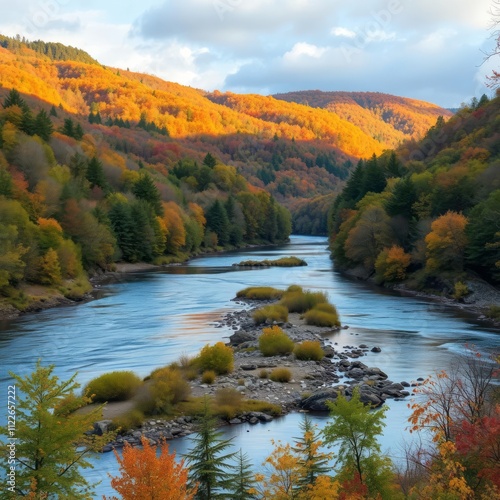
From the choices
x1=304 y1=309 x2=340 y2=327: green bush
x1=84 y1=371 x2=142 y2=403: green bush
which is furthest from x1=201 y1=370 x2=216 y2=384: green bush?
x1=304 y1=309 x2=340 y2=327: green bush

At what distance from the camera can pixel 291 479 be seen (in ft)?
44.2

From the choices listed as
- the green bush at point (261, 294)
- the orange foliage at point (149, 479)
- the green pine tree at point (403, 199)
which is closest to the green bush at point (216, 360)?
the orange foliage at point (149, 479)

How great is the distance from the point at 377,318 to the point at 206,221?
87.3 m

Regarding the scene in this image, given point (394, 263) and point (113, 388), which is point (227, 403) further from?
point (394, 263)

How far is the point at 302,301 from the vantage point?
185ft

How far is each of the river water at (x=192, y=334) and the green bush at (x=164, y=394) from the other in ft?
10.5

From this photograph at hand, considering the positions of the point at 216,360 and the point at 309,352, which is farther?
the point at 309,352

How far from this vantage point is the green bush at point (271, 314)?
50250 millimetres

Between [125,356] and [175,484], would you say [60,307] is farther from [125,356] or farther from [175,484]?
[175,484]

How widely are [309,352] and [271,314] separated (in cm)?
1246

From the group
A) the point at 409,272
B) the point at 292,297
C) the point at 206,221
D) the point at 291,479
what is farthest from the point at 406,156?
the point at 291,479

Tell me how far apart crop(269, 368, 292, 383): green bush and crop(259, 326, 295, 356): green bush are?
5.57 m

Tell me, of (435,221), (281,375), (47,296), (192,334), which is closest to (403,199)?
(435,221)

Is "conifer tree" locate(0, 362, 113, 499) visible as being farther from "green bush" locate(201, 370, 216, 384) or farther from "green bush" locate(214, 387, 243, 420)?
"green bush" locate(201, 370, 216, 384)
